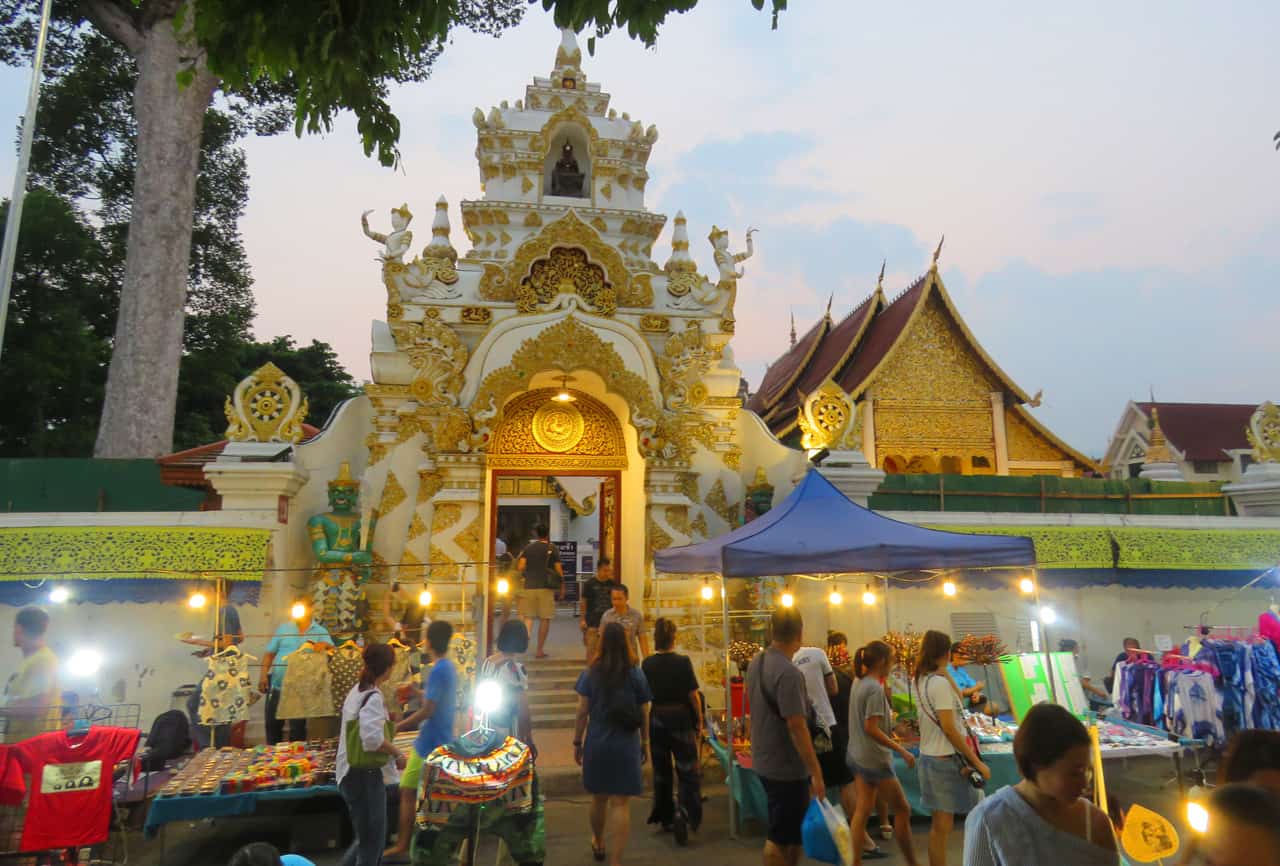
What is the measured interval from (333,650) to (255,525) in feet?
6.76

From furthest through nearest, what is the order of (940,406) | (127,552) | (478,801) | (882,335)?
(882,335) < (940,406) < (127,552) < (478,801)

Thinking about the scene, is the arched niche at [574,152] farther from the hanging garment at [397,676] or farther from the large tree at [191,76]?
the hanging garment at [397,676]

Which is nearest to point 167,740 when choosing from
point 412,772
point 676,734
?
point 412,772

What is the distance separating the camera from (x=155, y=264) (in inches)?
461

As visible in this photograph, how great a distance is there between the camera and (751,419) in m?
10.0

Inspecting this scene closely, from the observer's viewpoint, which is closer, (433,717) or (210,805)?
(433,717)

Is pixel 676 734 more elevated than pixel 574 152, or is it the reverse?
pixel 574 152

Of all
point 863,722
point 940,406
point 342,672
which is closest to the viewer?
point 863,722

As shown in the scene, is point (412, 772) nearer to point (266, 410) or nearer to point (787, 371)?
point (266, 410)

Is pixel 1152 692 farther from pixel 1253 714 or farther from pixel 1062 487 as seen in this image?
pixel 1062 487

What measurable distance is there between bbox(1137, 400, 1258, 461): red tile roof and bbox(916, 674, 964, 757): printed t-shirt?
2502 cm

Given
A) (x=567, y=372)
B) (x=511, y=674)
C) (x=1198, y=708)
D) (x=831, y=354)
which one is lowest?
(x=1198, y=708)

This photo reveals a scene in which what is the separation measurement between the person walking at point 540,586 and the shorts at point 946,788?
5.52m

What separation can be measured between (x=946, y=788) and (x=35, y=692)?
530 centimetres
